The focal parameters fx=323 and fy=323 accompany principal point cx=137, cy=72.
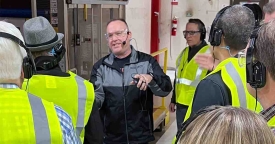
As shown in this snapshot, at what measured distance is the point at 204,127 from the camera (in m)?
0.77

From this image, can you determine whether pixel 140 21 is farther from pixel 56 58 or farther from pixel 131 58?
pixel 56 58

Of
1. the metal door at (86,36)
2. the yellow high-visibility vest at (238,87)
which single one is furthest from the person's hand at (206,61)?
the metal door at (86,36)

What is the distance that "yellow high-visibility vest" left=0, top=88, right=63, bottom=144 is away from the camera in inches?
43.6

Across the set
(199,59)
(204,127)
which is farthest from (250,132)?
(199,59)

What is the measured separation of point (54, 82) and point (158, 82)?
0.89 metres

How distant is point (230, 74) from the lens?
4.68 feet

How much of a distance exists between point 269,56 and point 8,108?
3.02 ft

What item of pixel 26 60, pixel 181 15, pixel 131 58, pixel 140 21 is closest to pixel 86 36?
pixel 131 58

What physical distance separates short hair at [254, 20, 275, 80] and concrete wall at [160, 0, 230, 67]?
6166 millimetres

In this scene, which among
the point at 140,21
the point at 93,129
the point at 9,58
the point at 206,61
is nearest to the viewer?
the point at 9,58

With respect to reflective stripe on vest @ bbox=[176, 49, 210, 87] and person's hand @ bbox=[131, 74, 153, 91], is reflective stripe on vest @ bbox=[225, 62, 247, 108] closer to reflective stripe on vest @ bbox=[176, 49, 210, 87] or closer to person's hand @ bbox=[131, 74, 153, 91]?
person's hand @ bbox=[131, 74, 153, 91]

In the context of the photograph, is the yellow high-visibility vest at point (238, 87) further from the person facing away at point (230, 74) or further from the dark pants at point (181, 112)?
the dark pants at point (181, 112)

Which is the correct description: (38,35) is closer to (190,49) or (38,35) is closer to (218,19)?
(218,19)

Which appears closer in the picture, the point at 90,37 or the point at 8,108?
the point at 8,108
